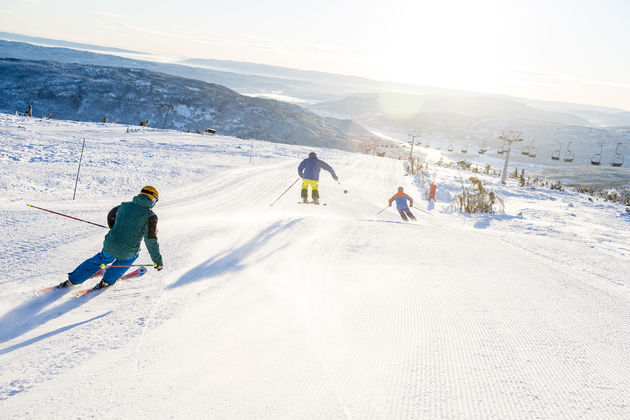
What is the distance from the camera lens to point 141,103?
84438 mm

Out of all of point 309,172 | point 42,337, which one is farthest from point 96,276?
point 309,172

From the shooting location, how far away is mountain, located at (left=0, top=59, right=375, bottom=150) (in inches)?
3066

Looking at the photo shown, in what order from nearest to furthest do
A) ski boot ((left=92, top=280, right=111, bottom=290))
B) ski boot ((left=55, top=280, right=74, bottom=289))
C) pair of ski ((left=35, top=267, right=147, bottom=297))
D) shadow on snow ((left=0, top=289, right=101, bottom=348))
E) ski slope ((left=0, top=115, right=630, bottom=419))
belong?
ski slope ((left=0, top=115, right=630, bottom=419))
shadow on snow ((left=0, top=289, right=101, bottom=348))
pair of ski ((left=35, top=267, right=147, bottom=297))
ski boot ((left=55, top=280, right=74, bottom=289))
ski boot ((left=92, top=280, right=111, bottom=290))

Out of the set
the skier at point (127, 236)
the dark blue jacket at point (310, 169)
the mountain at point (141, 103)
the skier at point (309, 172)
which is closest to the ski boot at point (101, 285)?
the skier at point (127, 236)

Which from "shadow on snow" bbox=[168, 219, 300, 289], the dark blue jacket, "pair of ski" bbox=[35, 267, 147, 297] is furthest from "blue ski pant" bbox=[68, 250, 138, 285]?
the dark blue jacket

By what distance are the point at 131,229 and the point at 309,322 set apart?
2.56m

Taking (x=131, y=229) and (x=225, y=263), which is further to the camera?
(x=225, y=263)

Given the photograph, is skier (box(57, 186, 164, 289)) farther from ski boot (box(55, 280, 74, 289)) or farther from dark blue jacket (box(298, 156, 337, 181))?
dark blue jacket (box(298, 156, 337, 181))

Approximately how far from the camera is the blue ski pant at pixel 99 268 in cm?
466

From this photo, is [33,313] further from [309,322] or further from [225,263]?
[309,322]

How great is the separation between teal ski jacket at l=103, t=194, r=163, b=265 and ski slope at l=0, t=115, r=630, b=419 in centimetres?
51

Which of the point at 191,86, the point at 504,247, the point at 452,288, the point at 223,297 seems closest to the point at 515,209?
the point at 504,247

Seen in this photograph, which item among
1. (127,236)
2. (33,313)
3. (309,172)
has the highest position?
A: (309,172)

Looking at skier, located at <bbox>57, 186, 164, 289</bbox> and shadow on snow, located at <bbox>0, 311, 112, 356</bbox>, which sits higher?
skier, located at <bbox>57, 186, 164, 289</bbox>
